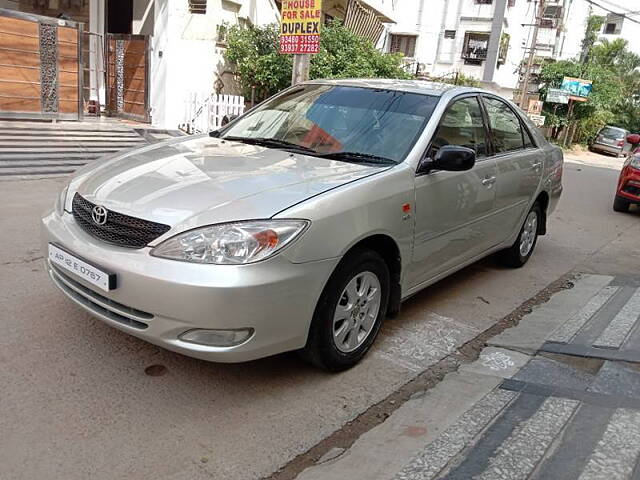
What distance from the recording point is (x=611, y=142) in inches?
1133

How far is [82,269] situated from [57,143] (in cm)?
655

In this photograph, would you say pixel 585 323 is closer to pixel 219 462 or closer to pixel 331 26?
pixel 219 462

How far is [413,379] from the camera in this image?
3398 mm

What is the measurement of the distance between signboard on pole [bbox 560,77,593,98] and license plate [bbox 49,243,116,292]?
28.9 meters

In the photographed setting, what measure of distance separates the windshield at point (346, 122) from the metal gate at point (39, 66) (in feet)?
20.6

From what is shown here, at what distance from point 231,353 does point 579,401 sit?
198cm

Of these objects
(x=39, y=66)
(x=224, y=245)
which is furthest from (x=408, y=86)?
(x=39, y=66)

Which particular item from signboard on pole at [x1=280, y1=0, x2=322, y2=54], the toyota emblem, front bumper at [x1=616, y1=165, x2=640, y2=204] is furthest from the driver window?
front bumper at [x1=616, y1=165, x2=640, y2=204]

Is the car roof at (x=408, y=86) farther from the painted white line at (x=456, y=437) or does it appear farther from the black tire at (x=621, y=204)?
the black tire at (x=621, y=204)

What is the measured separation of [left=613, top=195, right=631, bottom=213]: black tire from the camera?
9630 mm

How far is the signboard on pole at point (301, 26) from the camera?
750cm

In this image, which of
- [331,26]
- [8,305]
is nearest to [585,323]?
[8,305]

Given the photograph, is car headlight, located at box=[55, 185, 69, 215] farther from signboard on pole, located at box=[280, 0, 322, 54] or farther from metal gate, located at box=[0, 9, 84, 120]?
metal gate, located at box=[0, 9, 84, 120]

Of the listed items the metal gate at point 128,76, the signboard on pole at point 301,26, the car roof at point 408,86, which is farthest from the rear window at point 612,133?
the car roof at point 408,86
